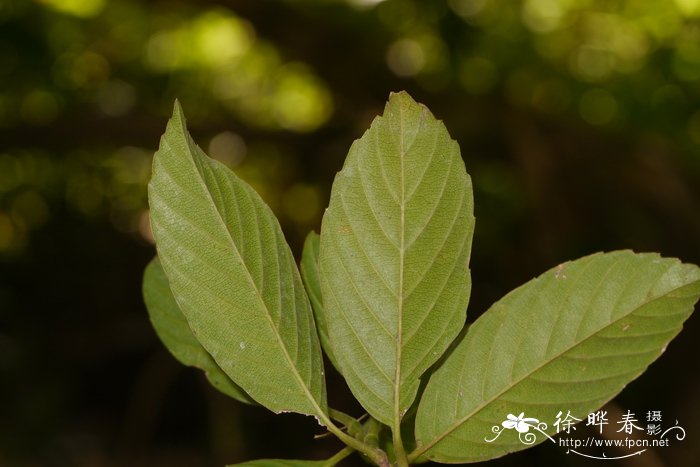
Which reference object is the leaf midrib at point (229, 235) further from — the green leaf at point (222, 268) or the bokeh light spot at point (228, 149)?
the bokeh light spot at point (228, 149)

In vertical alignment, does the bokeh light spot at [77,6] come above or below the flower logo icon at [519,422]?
below

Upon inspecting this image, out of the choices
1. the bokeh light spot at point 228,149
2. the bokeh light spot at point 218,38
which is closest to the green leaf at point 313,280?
the bokeh light spot at point 228,149

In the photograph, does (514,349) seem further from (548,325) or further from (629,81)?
(629,81)

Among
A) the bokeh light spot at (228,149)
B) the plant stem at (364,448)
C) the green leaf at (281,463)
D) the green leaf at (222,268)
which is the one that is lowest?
the bokeh light spot at (228,149)

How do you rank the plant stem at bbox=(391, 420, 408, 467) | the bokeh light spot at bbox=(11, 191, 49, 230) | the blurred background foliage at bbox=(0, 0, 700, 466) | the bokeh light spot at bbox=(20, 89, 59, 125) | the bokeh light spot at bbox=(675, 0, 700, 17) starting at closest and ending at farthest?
the plant stem at bbox=(391, 420, 408, 467) → the bokeh light spot at bbox=(675, 0, 700, 17) → the blurred background foliage at bbox=(0, 0, 700, 466) → the bokeh light spot at bbox=(20, 89, 59, 125) → the bokeh light spot at bbox=(11, 191, 49, 230)

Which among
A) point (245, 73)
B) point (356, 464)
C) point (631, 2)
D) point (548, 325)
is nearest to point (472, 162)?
point (631, 2)

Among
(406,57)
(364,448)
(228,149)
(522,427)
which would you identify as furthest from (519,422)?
(228,149)

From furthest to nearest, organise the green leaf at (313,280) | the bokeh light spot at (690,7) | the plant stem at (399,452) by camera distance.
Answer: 1. the bokeh light spot at (690,7)
2. the green leaf at (313,280)
3. the plant stem at (399,452)

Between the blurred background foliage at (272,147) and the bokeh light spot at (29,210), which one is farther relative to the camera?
the bokeh light spot at (29,210)

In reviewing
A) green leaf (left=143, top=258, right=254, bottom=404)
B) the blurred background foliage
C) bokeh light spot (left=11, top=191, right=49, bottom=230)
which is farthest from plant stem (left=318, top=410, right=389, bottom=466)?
bokeh light spot (left=11, top=191, right=49, bottom=230)

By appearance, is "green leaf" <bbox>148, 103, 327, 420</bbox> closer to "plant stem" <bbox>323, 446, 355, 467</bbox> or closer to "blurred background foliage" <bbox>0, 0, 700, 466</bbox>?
"plant stem" <bbox>323, 446, 355, 467</bbox>
